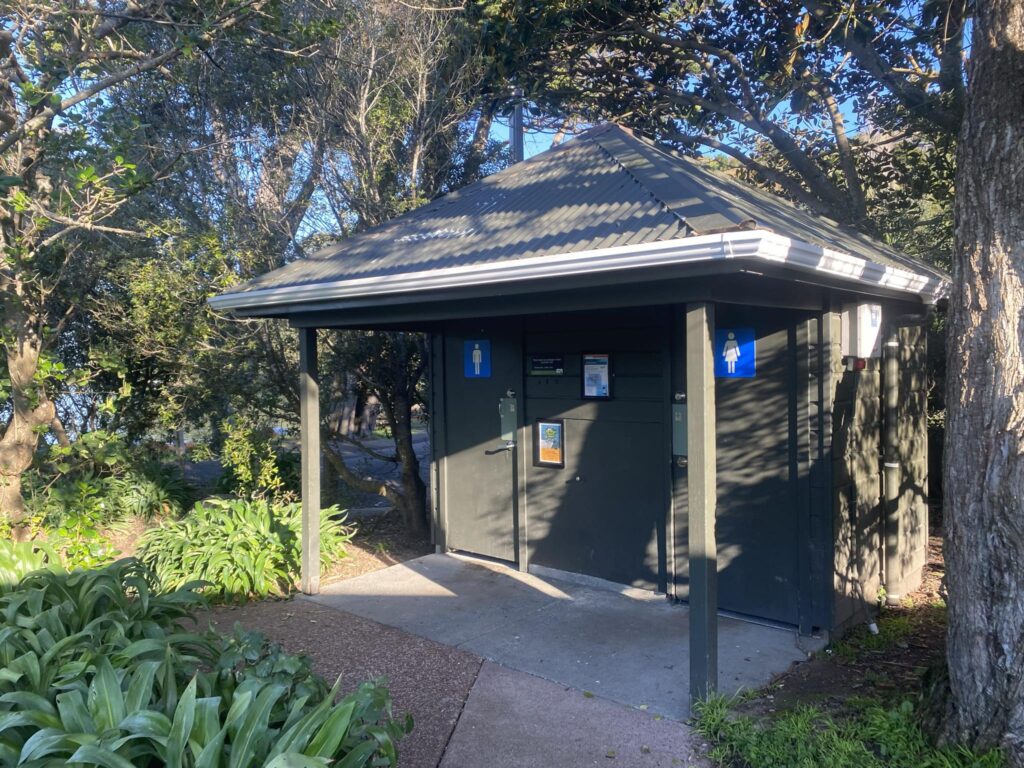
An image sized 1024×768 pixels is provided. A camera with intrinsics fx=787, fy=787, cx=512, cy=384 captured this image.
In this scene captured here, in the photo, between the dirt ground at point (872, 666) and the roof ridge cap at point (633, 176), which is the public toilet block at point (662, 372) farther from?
the dirt ground at point (872, 666)

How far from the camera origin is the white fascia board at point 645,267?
347 centimetres

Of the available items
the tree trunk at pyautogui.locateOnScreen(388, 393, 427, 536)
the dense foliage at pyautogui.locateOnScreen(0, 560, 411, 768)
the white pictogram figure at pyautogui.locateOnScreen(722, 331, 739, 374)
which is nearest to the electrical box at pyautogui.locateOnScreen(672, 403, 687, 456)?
the white pictogram figure at pyautogui.locateOnScreen(722, 331, 739, 374)

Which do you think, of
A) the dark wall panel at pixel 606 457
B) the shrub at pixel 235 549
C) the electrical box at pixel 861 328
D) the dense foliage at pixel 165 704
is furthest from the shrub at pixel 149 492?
the electrical box at pixel 861 328

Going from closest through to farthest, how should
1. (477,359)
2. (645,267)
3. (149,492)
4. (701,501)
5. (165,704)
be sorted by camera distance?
(165,704) < (645,267) < (701,501) < (477,359) < (149,492)

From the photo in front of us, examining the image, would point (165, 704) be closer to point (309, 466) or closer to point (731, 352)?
point (309, 466)

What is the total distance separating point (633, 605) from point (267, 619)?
8.85ft

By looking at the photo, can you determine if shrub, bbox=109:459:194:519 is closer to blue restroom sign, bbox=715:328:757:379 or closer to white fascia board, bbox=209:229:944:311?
white fascia board, bbox=209:229:944:311

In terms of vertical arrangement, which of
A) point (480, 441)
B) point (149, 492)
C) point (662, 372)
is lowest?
point (149, 492)

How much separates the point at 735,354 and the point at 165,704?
3.95 metres

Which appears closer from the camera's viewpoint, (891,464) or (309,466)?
(891,464)

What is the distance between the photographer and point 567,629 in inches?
212

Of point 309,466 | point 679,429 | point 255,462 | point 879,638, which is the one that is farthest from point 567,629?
point 255,462

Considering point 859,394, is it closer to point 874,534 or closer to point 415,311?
point 874,534

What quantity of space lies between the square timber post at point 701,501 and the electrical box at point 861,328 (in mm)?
1374
